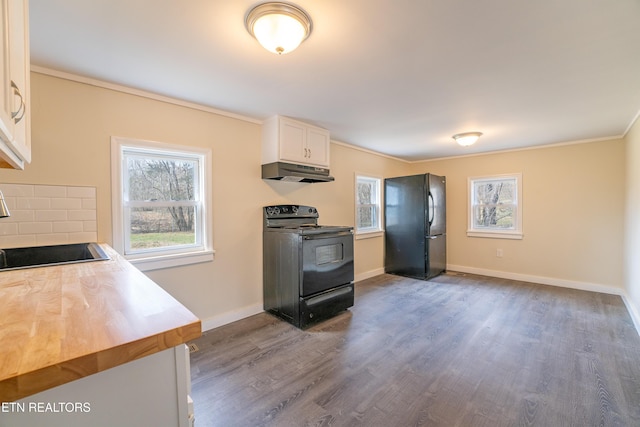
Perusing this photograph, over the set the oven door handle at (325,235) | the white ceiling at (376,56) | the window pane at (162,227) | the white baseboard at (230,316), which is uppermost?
the white ceiling at (376,56)

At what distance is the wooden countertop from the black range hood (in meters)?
2.02

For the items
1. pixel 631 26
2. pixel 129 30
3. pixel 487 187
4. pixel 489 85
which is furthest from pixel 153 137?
pixel 487 187

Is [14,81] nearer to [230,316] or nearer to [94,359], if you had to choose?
[94,359]

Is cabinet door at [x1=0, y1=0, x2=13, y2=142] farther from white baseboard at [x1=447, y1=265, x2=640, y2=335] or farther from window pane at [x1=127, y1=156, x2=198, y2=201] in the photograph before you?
white baseboard at [x1=447, y1=265, x2=640, y2=335]

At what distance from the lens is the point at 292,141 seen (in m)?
3.11

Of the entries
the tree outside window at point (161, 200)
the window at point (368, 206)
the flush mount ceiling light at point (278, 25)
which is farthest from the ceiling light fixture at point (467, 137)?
the tree outside window at point (161, 200)

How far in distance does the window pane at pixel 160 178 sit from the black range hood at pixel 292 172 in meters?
0.75

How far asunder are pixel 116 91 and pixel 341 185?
2.89 m

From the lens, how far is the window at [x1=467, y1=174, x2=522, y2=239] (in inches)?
181

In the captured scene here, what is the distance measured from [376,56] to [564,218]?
4.19 meters

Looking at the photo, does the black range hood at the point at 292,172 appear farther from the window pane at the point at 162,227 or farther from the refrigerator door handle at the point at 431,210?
the refrigerator door handle at the point at 431,210

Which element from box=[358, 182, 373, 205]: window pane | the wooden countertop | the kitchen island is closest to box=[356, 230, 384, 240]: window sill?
box=[358, 182, 373, 205]: window pane

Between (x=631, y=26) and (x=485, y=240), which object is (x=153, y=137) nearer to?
(x=631, y=26)

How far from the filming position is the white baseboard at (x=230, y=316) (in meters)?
2.77
